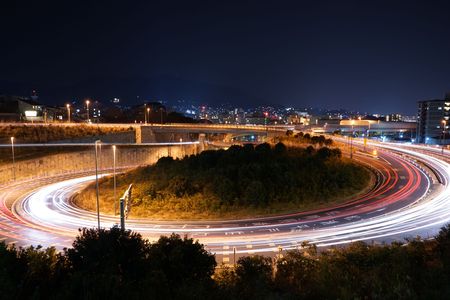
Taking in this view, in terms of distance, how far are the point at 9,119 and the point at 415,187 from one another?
76916 mm

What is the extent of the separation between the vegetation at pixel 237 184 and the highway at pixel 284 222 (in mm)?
2072

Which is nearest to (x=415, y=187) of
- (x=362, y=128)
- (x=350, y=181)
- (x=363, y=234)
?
(x=350, y=181)

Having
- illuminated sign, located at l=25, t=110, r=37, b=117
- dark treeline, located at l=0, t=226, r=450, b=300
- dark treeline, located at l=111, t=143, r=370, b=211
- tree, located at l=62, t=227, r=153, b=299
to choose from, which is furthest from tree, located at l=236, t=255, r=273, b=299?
illuminated sign, located at l=25, t=110, r=37, b=117

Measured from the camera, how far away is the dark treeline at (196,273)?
31.7 feet

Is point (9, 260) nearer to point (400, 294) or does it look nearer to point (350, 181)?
point (400, 294)

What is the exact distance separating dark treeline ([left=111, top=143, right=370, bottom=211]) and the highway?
8.54ft

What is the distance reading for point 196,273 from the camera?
41.1ft

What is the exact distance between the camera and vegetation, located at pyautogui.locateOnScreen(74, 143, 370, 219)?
28016mm

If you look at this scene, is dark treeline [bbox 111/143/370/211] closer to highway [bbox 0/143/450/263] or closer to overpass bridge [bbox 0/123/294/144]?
highway [bbox 0/143/450/263]

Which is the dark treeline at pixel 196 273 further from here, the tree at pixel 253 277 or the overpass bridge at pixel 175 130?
the overpass bridge at pixel 175 130

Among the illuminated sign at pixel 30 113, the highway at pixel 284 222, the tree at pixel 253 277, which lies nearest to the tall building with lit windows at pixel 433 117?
the highway at pixel 284 222

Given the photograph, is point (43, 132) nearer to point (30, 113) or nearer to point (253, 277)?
point (30, 113)

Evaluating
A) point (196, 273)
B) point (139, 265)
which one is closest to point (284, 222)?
point (196, 273)

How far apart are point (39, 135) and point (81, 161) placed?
12555 millimetres
